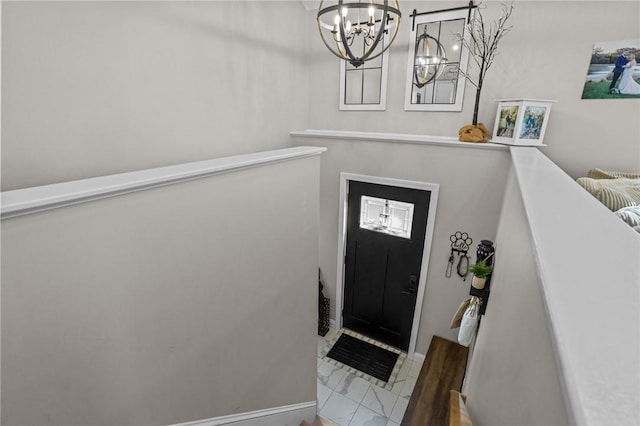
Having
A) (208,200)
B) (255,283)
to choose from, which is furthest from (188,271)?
(255,283)

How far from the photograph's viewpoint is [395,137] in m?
3.17

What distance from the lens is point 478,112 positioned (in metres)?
2.95

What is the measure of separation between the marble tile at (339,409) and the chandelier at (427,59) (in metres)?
3.35

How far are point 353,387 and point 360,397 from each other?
0.13m

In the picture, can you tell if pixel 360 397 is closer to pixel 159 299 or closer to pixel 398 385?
pixel 398 385

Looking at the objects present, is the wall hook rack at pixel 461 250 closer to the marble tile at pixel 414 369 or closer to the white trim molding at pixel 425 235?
the white trim molding at pixel 425 235

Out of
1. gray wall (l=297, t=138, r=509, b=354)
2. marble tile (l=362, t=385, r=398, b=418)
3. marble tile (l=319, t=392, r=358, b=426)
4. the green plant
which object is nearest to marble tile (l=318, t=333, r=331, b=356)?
marble tile (l=319, t=392, r=358, b=426)

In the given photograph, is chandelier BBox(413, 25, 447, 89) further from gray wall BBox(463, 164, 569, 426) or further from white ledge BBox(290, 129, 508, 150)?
gray wall BBox(463, 164, 569, 426)

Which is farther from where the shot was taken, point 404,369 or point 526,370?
point 404,369

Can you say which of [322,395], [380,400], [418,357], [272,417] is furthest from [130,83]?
[418,357]

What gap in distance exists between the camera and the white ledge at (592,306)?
317 mm

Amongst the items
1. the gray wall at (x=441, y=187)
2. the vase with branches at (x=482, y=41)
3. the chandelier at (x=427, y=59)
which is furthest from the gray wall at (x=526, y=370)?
the chandelier at (x=427, y=59)

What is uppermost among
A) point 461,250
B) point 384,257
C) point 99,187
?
point 99,187

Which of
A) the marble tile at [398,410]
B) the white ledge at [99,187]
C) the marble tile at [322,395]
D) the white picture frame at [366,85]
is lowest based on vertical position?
the marble tile at [322,395]
